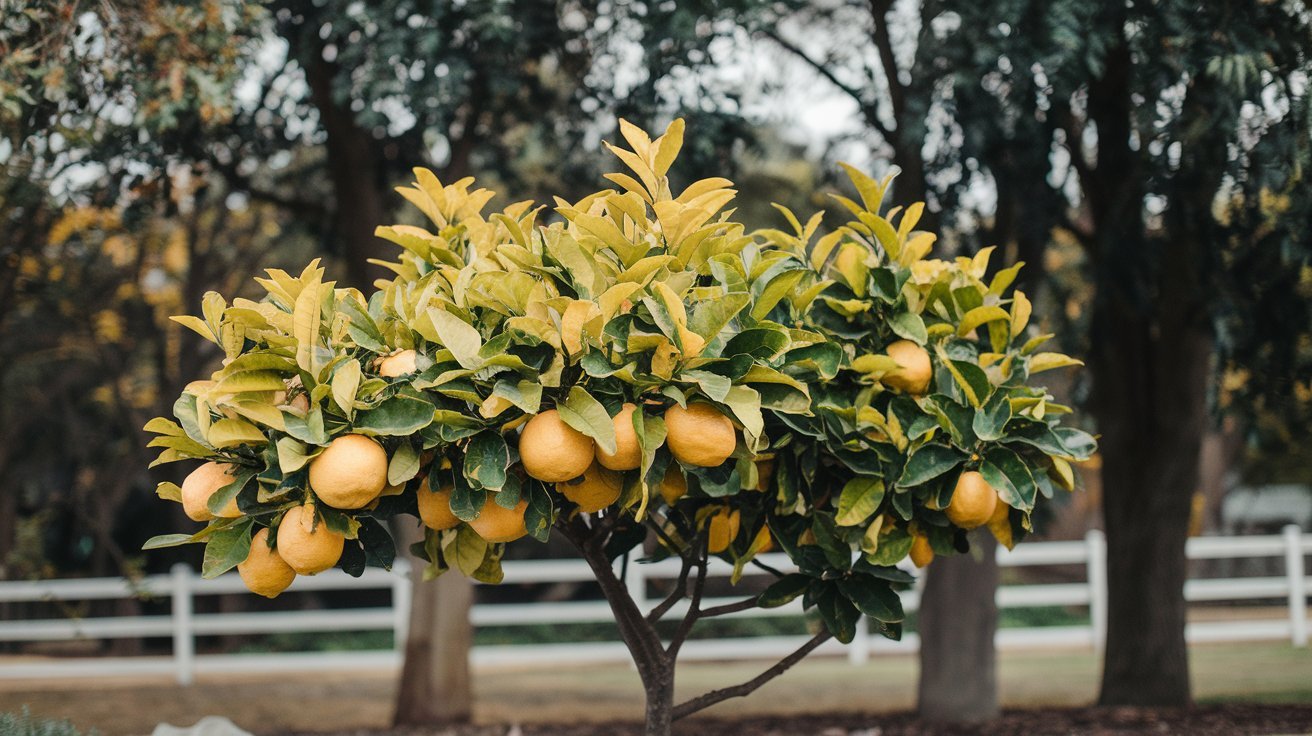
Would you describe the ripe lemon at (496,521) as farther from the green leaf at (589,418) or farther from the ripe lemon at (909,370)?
the ripe lemon at (909,370)

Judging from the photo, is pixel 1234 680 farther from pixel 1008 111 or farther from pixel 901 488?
pixel 901 488

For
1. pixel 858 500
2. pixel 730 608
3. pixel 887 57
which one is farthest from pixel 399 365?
pixel 887 57

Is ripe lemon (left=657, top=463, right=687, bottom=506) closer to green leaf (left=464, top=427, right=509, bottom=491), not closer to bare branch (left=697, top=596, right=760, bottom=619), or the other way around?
green leaf (left=464, top=427, right=509, bottom=491)

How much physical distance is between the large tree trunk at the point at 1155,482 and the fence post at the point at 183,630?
7899mm

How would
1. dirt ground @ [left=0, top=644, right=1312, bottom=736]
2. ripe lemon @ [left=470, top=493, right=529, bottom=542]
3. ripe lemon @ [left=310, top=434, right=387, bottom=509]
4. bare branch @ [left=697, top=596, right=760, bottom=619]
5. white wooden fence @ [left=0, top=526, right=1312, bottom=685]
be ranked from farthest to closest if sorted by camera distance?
white wooden fence @ [left=0, top=526, right=1312, bottom=685], dirt ground @ [left=0, top=644, right=1312, bottom=736], bare branch @ [left=697, top=596, right=760, bottom=619], ripe lemon @ [left=470, top=493, right=529, bottom=542], ripe lemon @ [left=310, top=434, right=387, bottom=509]

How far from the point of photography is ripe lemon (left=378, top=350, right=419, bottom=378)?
6.79 ft

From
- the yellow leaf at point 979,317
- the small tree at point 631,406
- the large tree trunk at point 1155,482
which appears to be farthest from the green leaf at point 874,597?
the large tree trunk at point 1155,482

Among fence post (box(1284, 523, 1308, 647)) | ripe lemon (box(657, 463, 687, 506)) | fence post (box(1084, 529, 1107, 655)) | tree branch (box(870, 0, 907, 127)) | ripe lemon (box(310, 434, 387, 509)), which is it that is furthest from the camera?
fence post (box(1084, 529, 1107, 655))

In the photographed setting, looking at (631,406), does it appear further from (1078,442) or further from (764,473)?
(1078,442)

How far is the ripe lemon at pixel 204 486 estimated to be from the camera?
205 centimetres

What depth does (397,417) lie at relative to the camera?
196 centimetres

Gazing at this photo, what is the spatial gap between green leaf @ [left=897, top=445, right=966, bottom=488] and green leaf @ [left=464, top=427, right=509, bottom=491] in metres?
0.91

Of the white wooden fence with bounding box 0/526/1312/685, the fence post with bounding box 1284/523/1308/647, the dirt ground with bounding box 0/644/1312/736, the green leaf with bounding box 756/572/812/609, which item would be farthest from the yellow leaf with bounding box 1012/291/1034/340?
the fence post with bounding box 1284/523/1308/647

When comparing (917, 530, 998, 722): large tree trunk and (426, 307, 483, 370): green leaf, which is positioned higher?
(426, 307, 483, 370): green leaf
